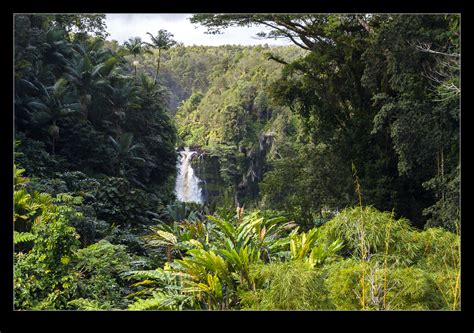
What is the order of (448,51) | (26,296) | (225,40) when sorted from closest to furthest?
1. (26,296)
2. (448,51)
3. (225,40)

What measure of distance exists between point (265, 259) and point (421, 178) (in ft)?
7.01

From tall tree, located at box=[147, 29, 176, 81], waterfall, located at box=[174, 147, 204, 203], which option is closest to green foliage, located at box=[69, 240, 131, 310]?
waterfall, located at box=[174, 147, 204, 203]

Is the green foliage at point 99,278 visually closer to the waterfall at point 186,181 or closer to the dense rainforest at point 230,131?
the dense rainforest at point 230,131

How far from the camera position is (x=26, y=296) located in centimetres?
479

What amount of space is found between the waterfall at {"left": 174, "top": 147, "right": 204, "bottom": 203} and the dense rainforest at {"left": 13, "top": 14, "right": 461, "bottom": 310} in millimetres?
56

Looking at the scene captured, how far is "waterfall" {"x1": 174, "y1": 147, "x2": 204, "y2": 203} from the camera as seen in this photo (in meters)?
6.24

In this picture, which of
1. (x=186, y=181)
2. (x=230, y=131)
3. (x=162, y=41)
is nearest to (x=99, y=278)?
(x=186, y=181)

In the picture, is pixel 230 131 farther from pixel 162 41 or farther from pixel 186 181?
pixel 162 41

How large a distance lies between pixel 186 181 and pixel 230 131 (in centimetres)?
68

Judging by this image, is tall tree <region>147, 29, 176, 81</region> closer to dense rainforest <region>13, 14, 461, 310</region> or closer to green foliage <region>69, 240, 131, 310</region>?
dense rainforest <region>13, 14, 461, 310</region>

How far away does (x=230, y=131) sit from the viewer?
635cm
